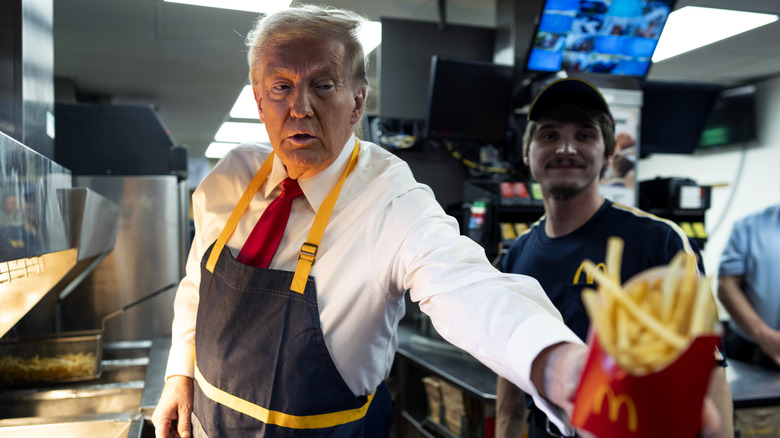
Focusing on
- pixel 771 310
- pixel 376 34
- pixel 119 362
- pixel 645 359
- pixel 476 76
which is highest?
pixel 376 34

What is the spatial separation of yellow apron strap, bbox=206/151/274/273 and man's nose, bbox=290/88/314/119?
305 millimetres

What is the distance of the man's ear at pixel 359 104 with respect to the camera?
1317 millimetres

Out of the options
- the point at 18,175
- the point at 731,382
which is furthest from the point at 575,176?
the point at 731,382

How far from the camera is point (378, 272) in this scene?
112 cm

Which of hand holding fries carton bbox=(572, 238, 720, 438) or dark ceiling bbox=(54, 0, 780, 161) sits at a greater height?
dark ceiling bbox=(54, 0, 780, 161)

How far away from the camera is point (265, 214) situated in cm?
135

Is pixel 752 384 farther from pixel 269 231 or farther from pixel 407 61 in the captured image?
pixel 407 61

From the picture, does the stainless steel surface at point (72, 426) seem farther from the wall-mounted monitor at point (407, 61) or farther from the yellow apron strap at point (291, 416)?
the wall-mounted monitor at point (407, 61)

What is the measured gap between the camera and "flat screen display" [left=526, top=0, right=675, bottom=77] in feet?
10.6

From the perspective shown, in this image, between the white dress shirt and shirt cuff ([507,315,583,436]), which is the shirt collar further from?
shirt cuff ([507,315,583,436])

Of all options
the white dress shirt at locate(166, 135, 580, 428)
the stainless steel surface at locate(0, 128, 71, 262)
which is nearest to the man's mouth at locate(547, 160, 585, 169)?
the white dress shirt at locate(166, 135, 580, 428)

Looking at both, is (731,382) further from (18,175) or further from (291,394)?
(18,175)

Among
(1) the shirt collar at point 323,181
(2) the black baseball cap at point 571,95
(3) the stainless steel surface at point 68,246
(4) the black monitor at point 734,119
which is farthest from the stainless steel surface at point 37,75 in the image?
(4) the black monitor at point 734,119

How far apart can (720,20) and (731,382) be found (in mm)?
3712
